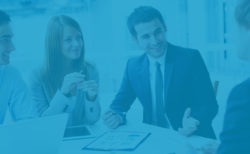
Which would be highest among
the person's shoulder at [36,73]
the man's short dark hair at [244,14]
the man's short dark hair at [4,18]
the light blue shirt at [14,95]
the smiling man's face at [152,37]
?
the man's short dark hair at [4,18]

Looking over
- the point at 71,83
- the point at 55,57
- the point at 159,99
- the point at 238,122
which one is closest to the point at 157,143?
the point at 159,99

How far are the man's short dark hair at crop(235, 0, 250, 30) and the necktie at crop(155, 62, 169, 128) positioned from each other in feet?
2.38

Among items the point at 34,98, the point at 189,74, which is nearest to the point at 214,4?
the point at 189,74

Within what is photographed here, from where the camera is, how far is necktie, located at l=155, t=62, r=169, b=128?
1.88m

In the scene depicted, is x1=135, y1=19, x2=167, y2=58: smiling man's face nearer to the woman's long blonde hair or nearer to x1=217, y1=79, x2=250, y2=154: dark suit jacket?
the woman's long blonde hair

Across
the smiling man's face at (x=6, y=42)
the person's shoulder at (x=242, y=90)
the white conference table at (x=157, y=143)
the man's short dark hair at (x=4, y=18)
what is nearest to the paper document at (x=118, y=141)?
the white conference table at (x=157, y=143)

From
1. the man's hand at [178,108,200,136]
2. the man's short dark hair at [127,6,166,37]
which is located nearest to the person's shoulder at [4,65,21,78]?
the man's short dark hair at [127,6,166,37]

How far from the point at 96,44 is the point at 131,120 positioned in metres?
0.50

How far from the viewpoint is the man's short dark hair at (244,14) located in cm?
117

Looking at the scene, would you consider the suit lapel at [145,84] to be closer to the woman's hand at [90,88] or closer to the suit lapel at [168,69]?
the suit lapel at [168,69]

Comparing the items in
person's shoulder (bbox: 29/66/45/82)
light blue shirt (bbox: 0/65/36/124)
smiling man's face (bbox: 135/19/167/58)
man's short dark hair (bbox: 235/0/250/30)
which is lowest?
light blue shirt (bbox: 0/65/36/124)

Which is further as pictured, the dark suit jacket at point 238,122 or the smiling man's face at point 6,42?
the smiling man's face at point 6,42

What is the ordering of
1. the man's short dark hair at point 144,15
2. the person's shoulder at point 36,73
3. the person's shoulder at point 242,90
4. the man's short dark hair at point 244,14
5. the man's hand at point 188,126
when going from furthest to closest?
the person's shoulder at point 36,73 → the man's short dark hair at point 144,15 → the man's hand at point 188,126 → the man's short dark hair at point 244,14 → the person's shoulder at point 242,90

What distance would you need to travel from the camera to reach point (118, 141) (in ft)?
5.28
